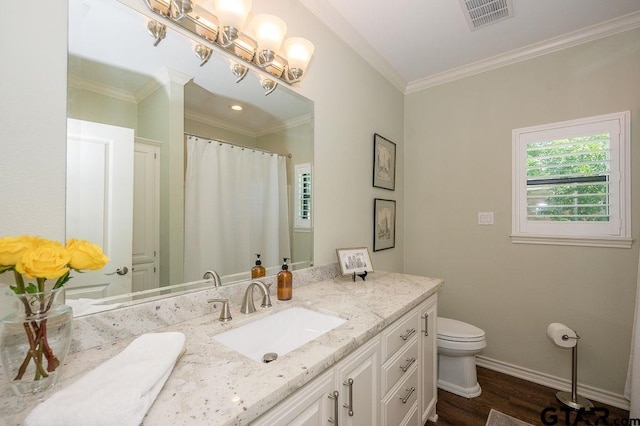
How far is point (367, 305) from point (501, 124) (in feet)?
6.68

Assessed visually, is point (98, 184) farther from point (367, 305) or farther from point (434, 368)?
point (434, 368)

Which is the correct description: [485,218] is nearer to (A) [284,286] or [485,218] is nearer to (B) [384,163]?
(B) [384,163]

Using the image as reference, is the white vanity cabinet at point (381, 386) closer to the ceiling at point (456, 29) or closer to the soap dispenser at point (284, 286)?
the soap dispenser at point (284, 286)

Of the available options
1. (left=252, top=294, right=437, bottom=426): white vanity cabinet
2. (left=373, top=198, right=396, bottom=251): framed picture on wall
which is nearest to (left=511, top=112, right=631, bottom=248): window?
(left=373, top=198, right=396, bottom=251): framed picture on wall

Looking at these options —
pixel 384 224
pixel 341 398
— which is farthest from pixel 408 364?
pixel 384 224

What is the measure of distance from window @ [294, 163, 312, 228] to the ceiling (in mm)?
998

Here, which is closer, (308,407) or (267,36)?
(308,407)

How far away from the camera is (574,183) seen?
2.03m

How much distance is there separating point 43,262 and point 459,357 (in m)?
2.36

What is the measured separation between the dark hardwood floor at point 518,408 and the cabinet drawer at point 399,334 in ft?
2.66

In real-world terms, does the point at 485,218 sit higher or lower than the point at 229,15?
lower

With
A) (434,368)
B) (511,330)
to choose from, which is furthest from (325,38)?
(511,330)

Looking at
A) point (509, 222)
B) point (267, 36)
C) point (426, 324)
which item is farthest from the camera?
point (509, 222)

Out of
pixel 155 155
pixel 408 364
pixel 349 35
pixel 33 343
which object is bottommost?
pixel 408 364
